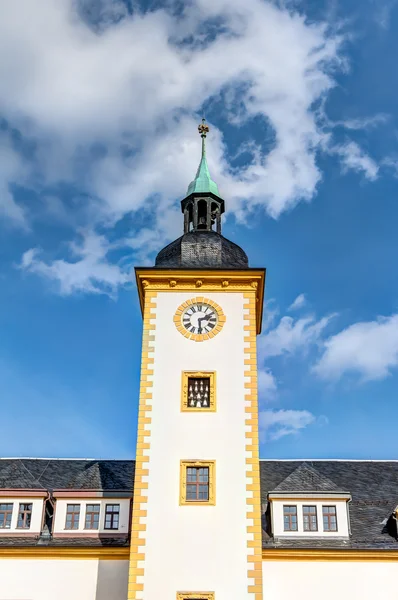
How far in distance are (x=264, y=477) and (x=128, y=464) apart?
214 inches

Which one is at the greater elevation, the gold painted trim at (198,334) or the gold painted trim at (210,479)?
the gold painted trim at (198,334)

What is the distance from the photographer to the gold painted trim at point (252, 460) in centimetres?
2423

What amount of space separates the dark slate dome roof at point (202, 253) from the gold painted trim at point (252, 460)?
5.12 ft

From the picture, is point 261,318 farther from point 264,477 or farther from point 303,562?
point 303,562

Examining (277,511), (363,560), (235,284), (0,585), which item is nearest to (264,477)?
(277,511)

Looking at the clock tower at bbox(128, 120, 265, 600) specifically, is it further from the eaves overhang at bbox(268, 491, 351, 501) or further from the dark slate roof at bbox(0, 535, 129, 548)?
the dark slate roof at bbox(0, 535, 129, 548)

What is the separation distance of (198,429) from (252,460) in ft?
6.73

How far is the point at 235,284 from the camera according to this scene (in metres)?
28.8

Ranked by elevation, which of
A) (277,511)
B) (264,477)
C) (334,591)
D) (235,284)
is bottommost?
(334,591)

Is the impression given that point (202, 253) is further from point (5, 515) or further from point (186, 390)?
point (5, 515)

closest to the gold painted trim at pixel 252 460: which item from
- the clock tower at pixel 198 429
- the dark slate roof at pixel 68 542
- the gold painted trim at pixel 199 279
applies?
the clock tower at pixel 198 429

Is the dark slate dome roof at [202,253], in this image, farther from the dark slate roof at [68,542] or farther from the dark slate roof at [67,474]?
the dark slate roof at [68,542]

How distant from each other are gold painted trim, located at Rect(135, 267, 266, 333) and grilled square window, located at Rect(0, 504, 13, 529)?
9.12m

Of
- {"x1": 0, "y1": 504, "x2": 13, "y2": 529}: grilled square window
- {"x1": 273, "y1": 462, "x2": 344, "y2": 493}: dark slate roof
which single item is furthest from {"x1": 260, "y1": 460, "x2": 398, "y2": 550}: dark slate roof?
{"x1": 0, "y1": 504, "x2": 13, "y2": 529}: grilled square window
